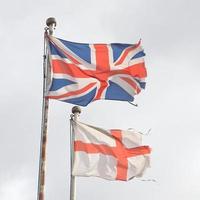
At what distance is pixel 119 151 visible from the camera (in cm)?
3136

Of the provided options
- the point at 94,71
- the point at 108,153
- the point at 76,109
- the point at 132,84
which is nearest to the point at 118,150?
the point at 108,153

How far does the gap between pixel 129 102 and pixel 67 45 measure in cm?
317

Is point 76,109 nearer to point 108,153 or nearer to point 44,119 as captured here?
point 108,153

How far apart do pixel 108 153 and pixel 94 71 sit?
3.29 meters

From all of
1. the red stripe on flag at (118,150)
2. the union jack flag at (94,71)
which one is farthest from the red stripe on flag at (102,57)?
the red stripe on flag at (118,150)

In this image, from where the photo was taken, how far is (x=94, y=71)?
30281mm

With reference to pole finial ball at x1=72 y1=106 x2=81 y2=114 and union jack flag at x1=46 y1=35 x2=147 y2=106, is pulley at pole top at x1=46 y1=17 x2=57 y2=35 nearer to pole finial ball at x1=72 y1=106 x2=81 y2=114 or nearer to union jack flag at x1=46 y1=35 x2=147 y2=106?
union jack flag at x1=46 y1=35 x2=147 y2=106

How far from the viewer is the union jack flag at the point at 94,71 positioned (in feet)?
95.0

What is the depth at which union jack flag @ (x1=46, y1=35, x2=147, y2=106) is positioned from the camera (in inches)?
1140

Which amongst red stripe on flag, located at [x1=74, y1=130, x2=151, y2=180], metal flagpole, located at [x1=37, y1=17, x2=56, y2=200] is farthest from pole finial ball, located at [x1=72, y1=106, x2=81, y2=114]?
metal flagpole, located at [x1=37, y1=17, x2=56, y2=200]

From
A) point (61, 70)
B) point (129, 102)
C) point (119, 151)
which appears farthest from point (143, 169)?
point (61, 70)
